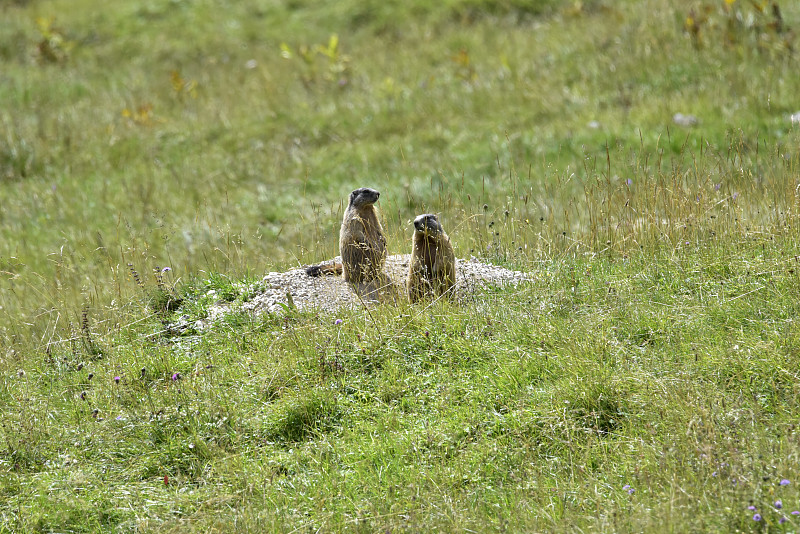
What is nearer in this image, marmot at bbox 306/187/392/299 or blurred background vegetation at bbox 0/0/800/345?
marmot at bbox 306/187/392/299

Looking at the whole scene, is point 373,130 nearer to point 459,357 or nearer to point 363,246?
point 363,246

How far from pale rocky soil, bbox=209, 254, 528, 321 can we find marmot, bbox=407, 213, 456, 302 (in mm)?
109

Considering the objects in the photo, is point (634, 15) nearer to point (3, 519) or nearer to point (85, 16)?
point (3, 519)

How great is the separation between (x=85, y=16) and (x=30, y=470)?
19.3m

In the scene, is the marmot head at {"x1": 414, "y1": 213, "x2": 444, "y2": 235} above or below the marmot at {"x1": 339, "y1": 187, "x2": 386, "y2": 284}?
above

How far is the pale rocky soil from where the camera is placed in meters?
6.07

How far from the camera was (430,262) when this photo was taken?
5996 millimetres

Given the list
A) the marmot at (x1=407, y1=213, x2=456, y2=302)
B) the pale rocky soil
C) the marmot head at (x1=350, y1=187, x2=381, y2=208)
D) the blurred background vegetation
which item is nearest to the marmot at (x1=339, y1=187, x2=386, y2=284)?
the marmot head at (x1=350, y1=187, x2=381, y2=208)

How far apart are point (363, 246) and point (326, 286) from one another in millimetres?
564

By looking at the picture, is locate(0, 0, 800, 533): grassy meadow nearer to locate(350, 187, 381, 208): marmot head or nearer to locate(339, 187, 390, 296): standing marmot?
locate(339, 187, 390, 296): standing marmot

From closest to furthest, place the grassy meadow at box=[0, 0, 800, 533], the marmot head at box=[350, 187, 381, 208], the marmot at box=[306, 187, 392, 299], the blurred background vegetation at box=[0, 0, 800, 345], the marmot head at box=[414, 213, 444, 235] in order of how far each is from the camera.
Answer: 1. the grassy meadow at box=[0, 0, 800, 533]
2. the marmot head at box=[414, 213, 444, 235]
3. the marmot at box=[306, 187, 392, 299]
4. the marmot head at box=[350, 187, 381, 208]
5. the blurred background vegetation at box=[0, 0, 800, 345]

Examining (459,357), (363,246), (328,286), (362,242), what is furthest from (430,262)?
(459,357)

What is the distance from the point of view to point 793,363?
170 inches

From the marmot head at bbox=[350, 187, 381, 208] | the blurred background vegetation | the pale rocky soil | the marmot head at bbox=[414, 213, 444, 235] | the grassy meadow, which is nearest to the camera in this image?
the grassy meadow
